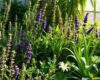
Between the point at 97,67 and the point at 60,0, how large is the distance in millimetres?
2098

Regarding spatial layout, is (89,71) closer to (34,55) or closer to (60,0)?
(34,55)

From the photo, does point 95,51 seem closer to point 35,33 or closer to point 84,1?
point 35,33

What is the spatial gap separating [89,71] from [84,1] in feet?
7.06

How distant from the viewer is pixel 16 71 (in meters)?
2.28

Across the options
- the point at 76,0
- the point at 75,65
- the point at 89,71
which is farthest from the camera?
the point at 76,0

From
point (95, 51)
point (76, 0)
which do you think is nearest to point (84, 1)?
point (76, 0)

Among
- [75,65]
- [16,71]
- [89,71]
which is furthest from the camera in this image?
[75,65]

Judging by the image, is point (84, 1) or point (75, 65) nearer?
point (75, 65)

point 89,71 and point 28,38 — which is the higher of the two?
point 28,38

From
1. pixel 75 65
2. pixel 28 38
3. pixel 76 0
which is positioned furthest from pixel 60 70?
pixel 76 0

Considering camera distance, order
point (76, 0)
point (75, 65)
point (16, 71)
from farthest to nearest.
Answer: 1. point (76, 0)
2. point (75, 65)
3. point (16, 71)

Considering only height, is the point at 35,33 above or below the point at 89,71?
above

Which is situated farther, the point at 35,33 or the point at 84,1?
the point at 84,1

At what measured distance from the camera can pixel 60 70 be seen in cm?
274
